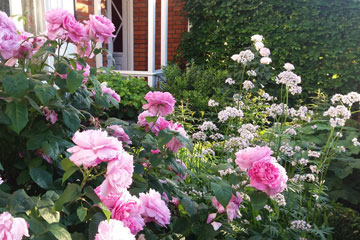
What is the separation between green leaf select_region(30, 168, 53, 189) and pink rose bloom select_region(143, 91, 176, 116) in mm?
501

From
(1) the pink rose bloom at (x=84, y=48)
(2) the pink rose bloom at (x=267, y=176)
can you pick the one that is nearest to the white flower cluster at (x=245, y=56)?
(1) the pink rose bloom at (x=84, y=48)

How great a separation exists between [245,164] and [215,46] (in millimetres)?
5431

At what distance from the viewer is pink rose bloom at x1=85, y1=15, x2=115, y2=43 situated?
4.50 ft

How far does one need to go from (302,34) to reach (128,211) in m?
5.58

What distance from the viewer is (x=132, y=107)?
495 cm

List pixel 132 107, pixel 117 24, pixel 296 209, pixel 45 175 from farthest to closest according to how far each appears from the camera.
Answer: pixel 117 24
pixel 132 107
pixel 296 209
pixel 45 175

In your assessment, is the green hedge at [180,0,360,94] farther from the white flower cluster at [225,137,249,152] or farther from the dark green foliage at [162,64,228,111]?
the white flower cluster at [225,137,249,152]

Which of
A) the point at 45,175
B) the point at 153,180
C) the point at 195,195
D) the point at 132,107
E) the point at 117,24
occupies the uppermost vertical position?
the point at 117,24

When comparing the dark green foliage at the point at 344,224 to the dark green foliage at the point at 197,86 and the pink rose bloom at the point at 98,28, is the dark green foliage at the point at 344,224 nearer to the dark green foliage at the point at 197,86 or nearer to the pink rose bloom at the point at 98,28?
the pink rose bloom at the point at 98,28

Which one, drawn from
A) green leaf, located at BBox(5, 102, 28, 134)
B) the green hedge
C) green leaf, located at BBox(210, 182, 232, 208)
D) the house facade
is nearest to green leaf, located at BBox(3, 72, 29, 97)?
green leaf, located at BBox(5, 102, 28, 134)

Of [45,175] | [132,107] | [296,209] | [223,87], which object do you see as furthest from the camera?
[223,87]

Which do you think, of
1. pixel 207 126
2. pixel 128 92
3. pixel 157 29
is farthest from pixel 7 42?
pixel 157 29

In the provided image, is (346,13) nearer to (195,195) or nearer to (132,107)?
(132,107)

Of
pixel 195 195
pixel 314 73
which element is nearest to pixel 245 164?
pixel 195 195
